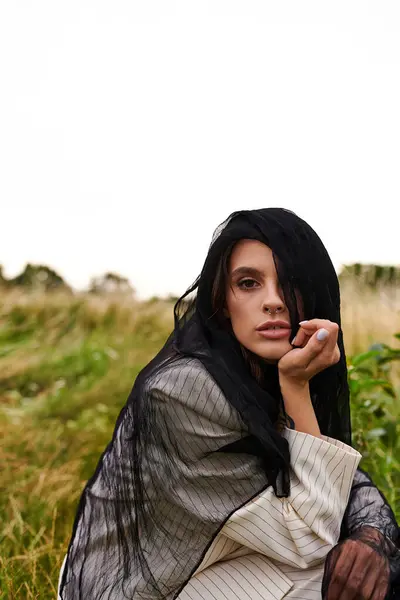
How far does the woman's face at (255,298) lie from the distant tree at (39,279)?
834cm

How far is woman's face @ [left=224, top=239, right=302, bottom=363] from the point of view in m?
2.04

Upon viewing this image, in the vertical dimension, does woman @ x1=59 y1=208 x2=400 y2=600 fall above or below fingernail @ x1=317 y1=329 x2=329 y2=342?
below

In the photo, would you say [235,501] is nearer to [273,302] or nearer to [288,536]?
[288,536]

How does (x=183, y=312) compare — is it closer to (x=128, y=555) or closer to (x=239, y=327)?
(x=239, y=327)

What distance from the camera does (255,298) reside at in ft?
6.77

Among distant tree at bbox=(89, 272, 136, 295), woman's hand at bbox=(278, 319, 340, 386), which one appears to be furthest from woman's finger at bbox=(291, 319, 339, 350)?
distant tree at bbox=(89, 272, 136, 295)

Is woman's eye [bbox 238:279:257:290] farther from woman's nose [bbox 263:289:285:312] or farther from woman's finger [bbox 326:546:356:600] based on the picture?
woman's finger [bbox 326:546:356:600]

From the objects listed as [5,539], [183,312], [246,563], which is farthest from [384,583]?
[5,539]

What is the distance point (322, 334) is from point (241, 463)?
0.39 m

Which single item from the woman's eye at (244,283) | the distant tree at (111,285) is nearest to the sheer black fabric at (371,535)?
the woman's eye at (244,283)

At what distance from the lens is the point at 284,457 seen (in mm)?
1943

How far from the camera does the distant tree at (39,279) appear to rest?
10.3 meters

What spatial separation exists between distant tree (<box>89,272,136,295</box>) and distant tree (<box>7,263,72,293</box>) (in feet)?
1.17

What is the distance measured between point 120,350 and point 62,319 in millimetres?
1246
